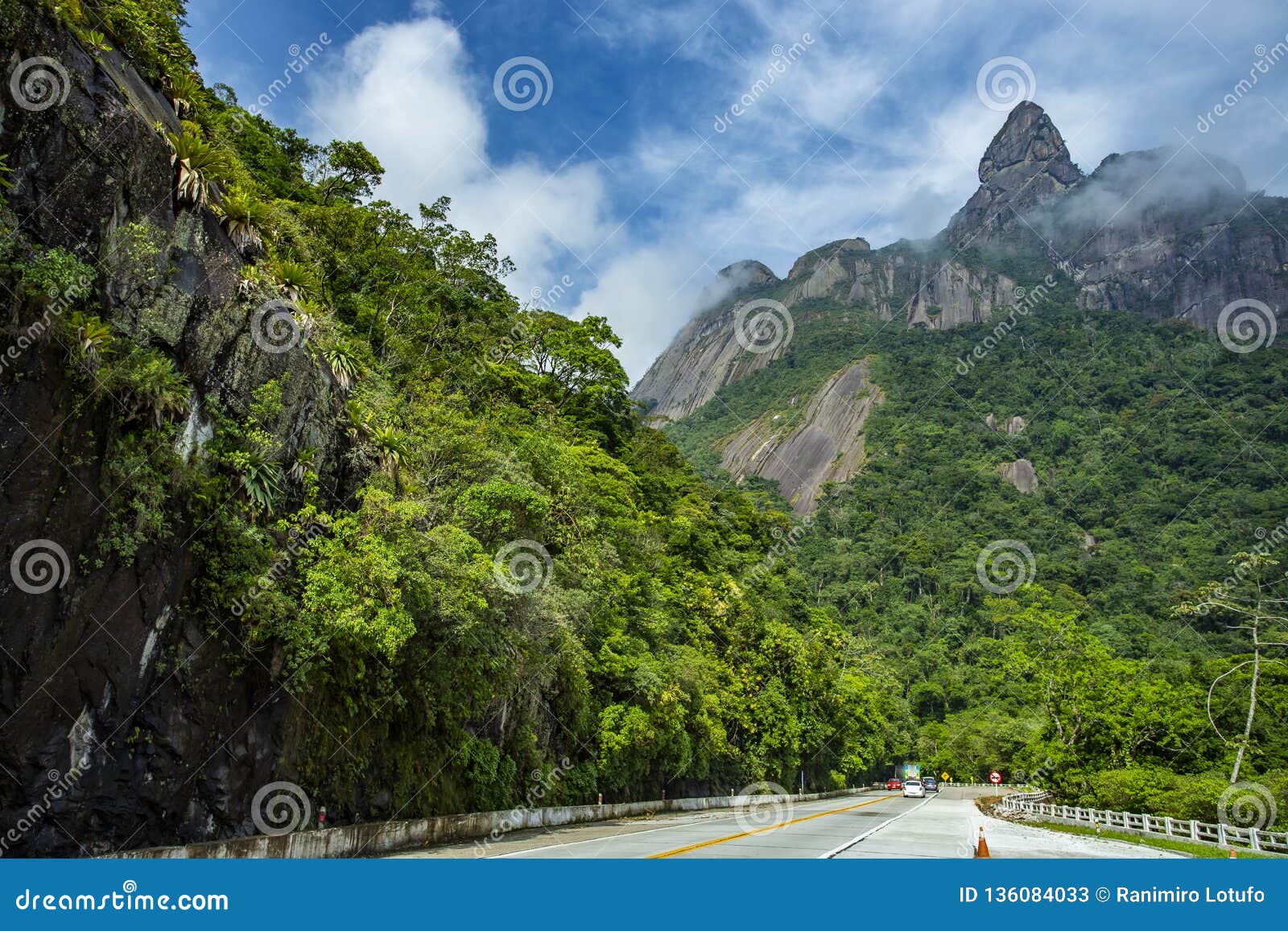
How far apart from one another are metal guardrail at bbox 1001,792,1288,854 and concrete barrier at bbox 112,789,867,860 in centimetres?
1622

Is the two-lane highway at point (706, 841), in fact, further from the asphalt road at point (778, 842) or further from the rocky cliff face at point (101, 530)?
the rocky cliff face at point (101, 530)

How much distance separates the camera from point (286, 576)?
49.4 ft

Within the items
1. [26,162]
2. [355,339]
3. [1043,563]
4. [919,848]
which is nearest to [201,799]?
[26,162]

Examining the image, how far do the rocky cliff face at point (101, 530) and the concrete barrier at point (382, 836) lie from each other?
0.95m

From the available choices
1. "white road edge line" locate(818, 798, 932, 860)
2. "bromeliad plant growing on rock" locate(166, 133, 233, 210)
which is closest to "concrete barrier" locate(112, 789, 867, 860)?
"white road edge line" locate(818, 798, 932, 860)

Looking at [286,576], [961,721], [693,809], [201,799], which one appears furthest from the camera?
[961,721]

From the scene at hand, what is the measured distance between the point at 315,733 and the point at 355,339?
1479cm

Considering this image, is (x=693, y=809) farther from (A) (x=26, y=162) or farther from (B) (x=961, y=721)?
(B) (x=961, y=721)

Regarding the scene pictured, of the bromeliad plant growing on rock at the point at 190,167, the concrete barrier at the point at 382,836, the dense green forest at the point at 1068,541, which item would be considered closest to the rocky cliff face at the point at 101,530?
the bromeliad plant growing on rock at the point at 190,167

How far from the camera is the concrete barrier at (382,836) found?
1252 centimetres

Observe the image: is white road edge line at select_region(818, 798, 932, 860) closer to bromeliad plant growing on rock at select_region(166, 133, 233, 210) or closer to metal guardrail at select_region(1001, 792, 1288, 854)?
metal guardrail at select_region(1001, 792, 1288, 854)

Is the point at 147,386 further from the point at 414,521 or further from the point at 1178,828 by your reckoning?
the point at 1178,828

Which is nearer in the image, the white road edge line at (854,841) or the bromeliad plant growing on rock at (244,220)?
the white road edge line at (854,841)

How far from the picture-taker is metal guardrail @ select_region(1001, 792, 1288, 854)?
777 inches
